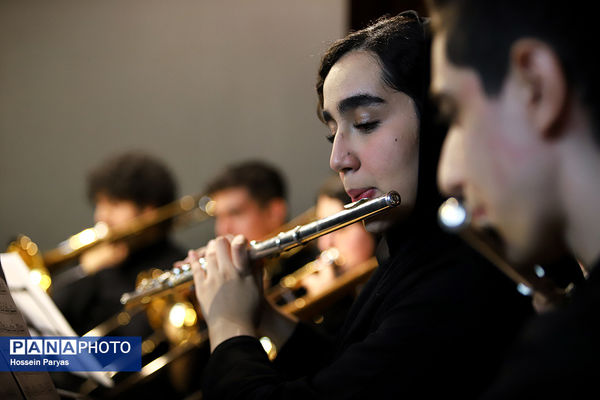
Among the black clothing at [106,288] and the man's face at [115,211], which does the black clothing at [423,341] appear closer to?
the black clothing at [106,288]

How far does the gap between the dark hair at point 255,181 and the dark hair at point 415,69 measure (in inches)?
59.4

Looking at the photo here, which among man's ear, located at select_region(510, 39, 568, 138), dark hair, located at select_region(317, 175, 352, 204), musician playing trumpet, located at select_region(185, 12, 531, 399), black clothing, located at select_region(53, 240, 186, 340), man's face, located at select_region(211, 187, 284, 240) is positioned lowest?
black clothing, located at select_region(53, 240, 186, 340)

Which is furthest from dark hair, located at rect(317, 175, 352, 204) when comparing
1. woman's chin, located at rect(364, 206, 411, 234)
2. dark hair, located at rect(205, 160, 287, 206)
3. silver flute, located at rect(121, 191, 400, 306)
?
woman's chin, located at rect(364, 206, 411, 234)

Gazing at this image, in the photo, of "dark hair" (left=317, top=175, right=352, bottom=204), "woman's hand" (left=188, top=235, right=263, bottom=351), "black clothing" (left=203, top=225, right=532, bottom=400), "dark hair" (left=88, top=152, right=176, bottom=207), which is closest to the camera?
"black clothing" (left=203, top=225, right=532, bottom=400)

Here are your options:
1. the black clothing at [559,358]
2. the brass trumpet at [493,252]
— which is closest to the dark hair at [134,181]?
the brass trumpet at [493,252]

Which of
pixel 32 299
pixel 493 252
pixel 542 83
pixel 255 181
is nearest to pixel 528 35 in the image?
pixel 542 83

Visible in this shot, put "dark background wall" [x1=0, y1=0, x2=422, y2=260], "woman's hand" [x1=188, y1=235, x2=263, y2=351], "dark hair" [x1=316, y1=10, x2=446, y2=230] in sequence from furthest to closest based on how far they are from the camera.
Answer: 1. "dark background wall" [x1=0, y1=0, x2=422, y2=260]
2. "woman's hand" [x1=188, y1=235, x2=263, y2=351]
3. "dark hair" [x1=316, y1=10, x2=446, y2=230]

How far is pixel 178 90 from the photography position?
3.19 metres

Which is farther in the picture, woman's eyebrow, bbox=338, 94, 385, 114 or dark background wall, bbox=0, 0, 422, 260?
dark background wall, bbox=0, 0, 422, 260

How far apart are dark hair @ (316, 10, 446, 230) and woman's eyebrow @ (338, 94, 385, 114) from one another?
36 mm

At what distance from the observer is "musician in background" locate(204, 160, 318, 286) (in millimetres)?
2562

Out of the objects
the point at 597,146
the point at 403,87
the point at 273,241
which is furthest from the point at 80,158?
the point at 597,146

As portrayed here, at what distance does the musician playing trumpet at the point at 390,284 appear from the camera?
2.72 ft

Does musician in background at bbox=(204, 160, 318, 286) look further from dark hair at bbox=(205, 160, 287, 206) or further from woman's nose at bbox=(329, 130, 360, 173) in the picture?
woman's nose at bbox=(329, 130, 360, 173)
